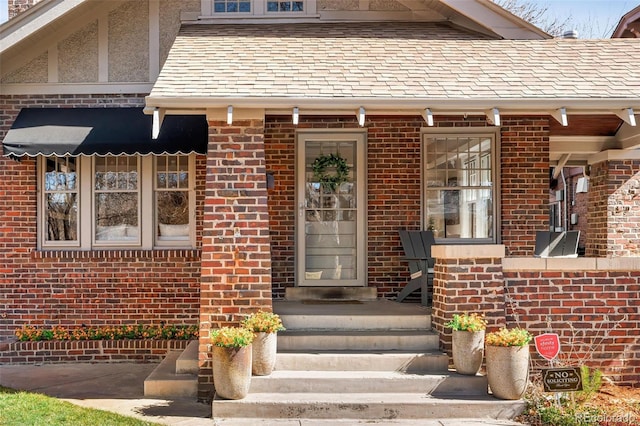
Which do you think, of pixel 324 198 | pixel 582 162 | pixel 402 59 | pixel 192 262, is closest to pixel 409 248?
pixel 324 198

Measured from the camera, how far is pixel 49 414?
564cm

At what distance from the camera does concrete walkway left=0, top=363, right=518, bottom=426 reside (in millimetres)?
5660

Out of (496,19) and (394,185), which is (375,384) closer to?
(394,185)

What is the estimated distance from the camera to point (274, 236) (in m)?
8.73

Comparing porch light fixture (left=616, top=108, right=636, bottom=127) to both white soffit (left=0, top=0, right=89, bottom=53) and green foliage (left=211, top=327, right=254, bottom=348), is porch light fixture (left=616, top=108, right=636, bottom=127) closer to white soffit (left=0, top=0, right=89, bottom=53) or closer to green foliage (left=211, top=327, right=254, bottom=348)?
green foliage (left=211, top=327, right=254, bottom=348)

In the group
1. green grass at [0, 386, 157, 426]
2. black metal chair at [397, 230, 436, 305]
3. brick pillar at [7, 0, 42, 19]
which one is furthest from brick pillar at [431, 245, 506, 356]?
brick pillar at [7, 0, 42, 19]

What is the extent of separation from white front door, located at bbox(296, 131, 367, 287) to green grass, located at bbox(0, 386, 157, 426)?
143 inches

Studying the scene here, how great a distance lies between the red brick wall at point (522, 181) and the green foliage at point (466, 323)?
9.15 feet

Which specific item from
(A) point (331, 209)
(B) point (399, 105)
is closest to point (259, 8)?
(A) point (331, 209)

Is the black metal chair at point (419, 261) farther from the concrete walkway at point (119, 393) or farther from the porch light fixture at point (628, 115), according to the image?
the porch light fixture at point (628, 115)

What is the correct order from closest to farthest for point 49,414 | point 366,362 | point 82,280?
point 49,414, point 366,362, point 82,280

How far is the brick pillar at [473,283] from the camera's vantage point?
252 inches

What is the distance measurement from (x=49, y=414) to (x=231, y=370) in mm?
1704

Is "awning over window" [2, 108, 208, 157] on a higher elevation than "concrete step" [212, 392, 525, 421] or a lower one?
higher
